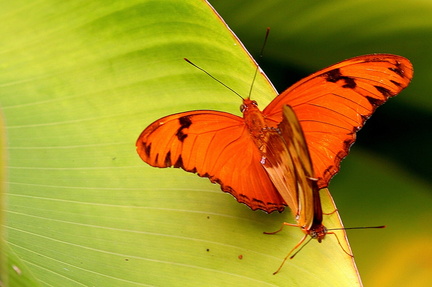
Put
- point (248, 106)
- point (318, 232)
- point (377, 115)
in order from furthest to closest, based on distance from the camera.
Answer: point (377, 115) → point (248, 106) → point (318, 232)

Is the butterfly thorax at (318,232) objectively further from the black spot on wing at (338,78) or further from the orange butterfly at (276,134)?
the black spot on wing at (338,78)

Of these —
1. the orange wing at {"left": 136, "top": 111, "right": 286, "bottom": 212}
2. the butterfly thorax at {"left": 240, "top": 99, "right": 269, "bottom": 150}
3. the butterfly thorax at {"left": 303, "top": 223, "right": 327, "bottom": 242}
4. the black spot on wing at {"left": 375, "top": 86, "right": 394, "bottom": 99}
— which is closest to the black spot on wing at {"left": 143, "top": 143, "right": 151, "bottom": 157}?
the orange wing at {"left": 136, "top": 111, "right": 286, "bottom": 212}

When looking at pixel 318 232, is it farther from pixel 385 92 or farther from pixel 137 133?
pixel 137 133

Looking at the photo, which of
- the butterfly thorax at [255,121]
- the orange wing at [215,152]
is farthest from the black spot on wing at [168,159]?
the butterfly thorax at [255,121]

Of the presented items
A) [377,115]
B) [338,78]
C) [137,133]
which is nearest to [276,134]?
[338,78]

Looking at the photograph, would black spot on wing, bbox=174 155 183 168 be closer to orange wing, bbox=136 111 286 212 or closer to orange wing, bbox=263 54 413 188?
orange wing, bbox=136 111 286 212

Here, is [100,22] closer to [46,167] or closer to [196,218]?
[46,167]

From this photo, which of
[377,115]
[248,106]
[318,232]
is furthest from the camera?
[377,115]
